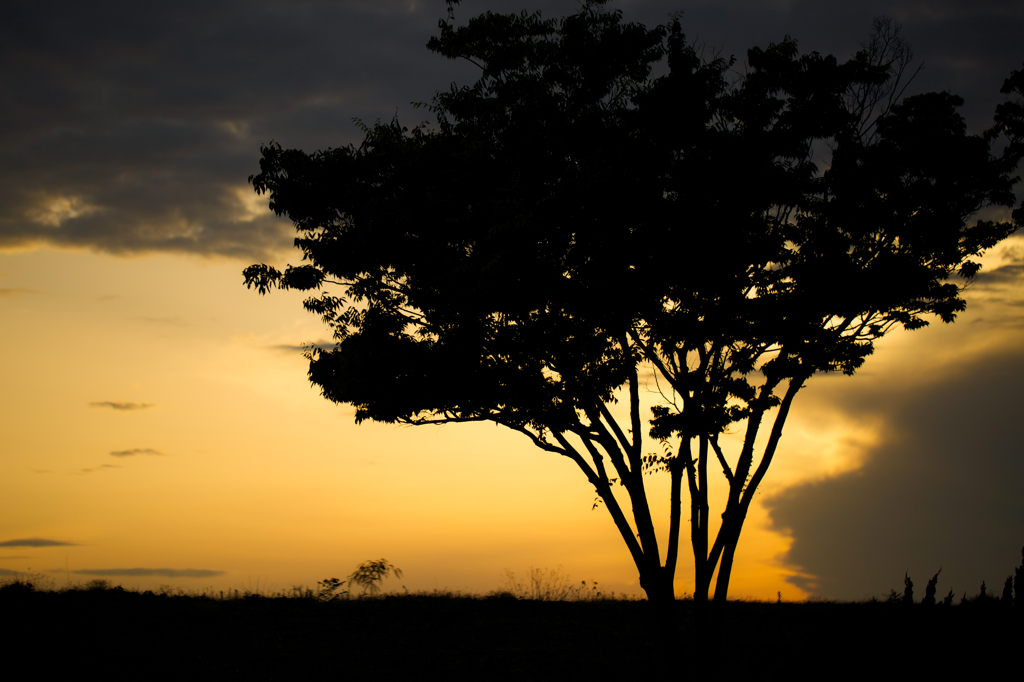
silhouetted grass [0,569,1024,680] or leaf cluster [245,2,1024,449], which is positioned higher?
leaf cluster [245,2,1024,449]

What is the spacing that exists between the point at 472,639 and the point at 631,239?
35.4ft

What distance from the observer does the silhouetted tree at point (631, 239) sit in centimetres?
1288

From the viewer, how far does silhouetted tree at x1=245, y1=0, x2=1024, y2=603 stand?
42.2 ft

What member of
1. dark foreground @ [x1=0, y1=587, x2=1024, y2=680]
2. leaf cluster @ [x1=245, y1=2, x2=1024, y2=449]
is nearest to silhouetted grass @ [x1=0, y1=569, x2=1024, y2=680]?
dark foreground @ [x1=0, y1=587, x2=1024, y2=680]

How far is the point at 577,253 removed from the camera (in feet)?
41.6

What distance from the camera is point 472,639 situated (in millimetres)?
17203

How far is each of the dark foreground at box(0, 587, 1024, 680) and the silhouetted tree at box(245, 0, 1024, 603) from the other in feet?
10.0

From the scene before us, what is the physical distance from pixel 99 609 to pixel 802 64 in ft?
68.1

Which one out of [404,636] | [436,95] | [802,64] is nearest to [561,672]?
[404,636]

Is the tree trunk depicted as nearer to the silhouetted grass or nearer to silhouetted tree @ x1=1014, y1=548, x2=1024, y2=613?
the silhouetted grass

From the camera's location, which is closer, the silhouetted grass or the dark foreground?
the dark foreground

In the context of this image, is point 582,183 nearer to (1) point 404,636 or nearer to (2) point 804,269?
(2) point 804,269

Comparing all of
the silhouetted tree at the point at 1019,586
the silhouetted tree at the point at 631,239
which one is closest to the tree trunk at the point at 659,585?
the silhouetted tree at the point at 631,239

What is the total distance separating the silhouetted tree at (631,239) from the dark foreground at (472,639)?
10.0 feet
